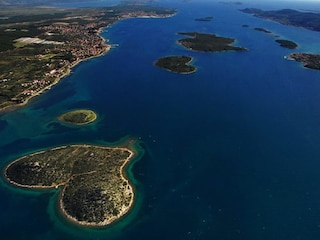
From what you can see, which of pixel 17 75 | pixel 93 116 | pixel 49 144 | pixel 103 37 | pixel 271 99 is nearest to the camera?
pixel 49 144

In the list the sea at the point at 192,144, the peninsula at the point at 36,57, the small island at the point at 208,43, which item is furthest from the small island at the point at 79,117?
the small island at the point at 208,43

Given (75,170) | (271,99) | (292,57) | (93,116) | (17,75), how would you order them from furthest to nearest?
1. (292,57)
2. (17,75)
3. (271,99)
4. (93,116)
5. (75,170)

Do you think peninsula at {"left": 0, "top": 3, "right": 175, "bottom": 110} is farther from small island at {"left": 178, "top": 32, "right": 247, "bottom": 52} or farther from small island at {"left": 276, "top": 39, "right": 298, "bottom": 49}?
small island at {"left": 276, "top": 39, "right": 298, "bottom": 49}

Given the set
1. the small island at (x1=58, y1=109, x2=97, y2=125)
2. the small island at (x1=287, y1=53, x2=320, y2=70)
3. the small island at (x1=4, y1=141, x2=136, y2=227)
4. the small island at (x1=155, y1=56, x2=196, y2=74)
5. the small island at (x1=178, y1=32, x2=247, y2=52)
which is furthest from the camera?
the small island at (x1=178, y1=32, x2=247, y2=52)

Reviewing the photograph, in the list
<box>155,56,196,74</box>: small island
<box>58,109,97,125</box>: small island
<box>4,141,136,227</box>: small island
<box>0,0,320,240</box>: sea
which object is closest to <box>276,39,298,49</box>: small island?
<box>0,0,320,240</box>: sea

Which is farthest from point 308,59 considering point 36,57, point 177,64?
point 36,57

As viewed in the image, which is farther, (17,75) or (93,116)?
(17,75)

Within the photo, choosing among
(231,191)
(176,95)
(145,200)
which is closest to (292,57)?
(176,95)

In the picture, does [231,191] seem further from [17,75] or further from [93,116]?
[17,75]
